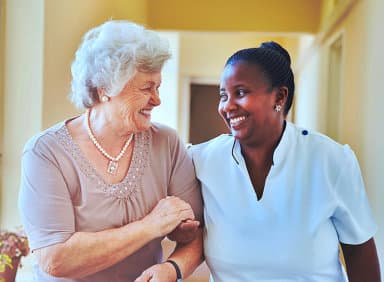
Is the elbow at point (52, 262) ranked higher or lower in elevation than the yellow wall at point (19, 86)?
lower

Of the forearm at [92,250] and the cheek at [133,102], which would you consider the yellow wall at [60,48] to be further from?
the forearm at [92,250]

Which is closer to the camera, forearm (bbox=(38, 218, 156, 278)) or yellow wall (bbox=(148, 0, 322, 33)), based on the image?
forearm (bbox=(38, 218, 156, 278))

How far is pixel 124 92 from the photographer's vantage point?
117 cm

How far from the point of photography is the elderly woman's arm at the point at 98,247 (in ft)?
3.55

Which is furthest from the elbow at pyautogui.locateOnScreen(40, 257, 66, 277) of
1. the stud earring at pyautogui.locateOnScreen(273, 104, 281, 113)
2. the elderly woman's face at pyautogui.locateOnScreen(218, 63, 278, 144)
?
the stud earring at pyautogui.locateOnScreen(273, 104, 281, 113)

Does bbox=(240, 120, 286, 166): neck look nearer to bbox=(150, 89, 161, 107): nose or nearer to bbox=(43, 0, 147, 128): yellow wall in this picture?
bbox=(150, 89, 161, 107): nose

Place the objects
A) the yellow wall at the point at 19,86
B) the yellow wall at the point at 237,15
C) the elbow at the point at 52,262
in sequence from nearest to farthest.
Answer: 1. the elbow at the point at 52,262
2. the yellow wall at the point at 19,86
3. the yellow wall at the point at 237,15

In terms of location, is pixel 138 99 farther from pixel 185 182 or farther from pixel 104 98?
pixel 185 182

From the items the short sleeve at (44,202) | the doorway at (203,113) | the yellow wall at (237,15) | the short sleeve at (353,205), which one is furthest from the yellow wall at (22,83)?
the doorway at (203,113)

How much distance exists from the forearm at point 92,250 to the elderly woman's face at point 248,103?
1.15 feet

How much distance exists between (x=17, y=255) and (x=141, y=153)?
3.19 feet

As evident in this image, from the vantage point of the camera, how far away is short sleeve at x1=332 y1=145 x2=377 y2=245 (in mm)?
1126

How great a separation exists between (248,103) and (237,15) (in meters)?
3.84

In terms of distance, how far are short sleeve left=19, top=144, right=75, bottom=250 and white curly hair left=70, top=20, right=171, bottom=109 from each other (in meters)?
0.23
